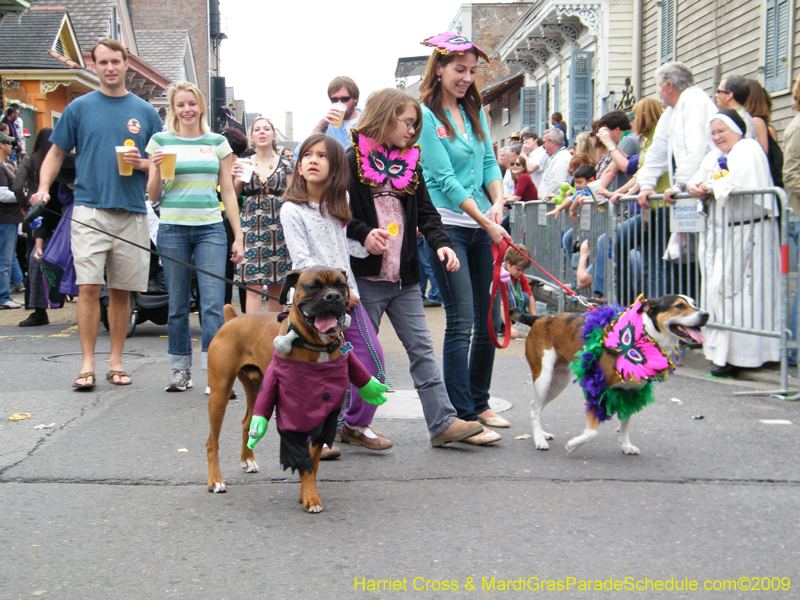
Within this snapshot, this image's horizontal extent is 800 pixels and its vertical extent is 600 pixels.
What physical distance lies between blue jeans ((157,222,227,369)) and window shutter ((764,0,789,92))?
10337mm

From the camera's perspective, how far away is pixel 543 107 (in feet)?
92.9

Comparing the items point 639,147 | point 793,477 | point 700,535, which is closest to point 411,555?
point 700,535

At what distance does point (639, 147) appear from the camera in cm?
952

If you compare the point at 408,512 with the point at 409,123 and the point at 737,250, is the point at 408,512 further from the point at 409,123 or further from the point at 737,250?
the point at 737,250

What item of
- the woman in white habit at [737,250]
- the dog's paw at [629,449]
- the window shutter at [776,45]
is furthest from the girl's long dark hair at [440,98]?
the window shutter at [776,45]

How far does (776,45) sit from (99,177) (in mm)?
11148

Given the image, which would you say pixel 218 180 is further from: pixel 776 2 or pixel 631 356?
pixel 776 2

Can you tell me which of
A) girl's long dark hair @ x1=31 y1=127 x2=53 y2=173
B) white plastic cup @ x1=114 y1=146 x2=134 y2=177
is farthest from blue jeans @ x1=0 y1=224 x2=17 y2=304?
white plastic cup @ x1=114 y1=146 x2=134 y2=177

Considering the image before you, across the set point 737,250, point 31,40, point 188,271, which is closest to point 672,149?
point 737,250

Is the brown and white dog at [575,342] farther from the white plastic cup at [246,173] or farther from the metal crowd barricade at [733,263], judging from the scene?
the white plastic cup at [246,173]

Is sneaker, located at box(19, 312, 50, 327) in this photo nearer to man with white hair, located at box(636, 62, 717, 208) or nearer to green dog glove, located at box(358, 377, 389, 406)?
man with white hair, located at box(636, 62, 717, 208)

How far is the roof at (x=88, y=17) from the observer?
29656 mm

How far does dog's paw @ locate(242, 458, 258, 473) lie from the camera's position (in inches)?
170

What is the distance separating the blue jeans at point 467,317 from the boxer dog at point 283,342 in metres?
1.24
